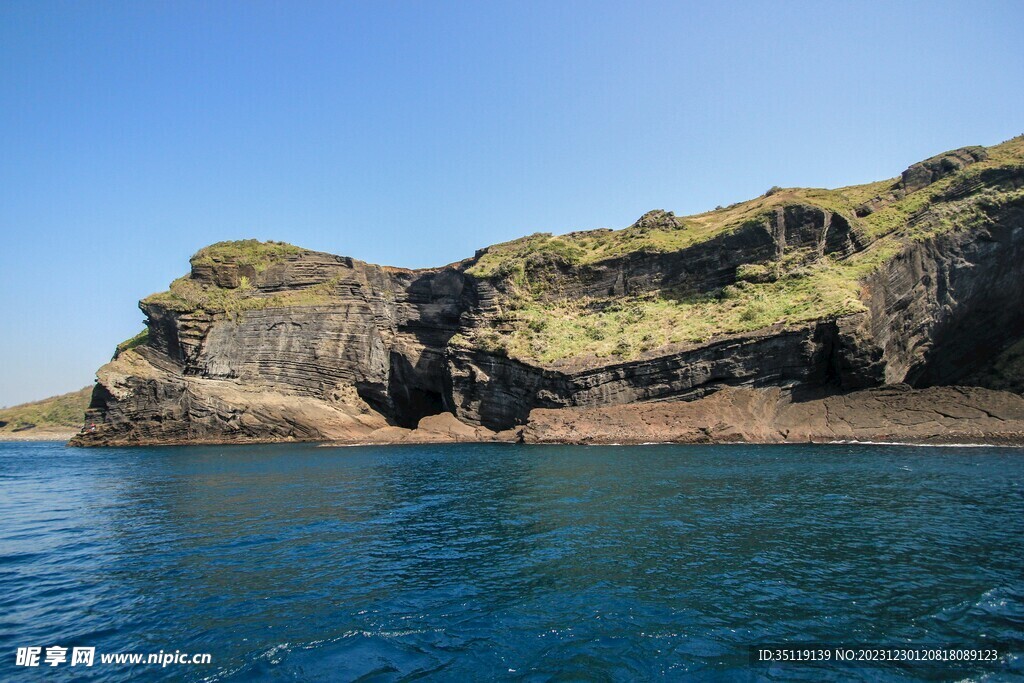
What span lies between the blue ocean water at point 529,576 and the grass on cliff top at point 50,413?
13254cm

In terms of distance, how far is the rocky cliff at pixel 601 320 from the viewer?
4841cm

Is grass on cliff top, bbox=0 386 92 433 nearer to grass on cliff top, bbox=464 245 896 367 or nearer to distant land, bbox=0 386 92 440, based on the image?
distant land, bbox=0 386 92 440

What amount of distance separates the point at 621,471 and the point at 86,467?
36.7 metres

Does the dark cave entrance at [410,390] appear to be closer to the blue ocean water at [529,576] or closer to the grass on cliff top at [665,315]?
the grass on cliff top at [665,315]

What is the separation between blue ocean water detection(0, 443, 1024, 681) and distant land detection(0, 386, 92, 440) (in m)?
123

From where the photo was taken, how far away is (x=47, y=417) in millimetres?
135000

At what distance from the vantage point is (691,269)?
205ft

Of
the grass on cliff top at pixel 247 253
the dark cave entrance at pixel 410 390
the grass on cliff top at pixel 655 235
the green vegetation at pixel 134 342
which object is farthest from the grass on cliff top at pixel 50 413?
the grass on cliff top at pixel 655 235

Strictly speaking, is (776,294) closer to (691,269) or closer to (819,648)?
(691,269)

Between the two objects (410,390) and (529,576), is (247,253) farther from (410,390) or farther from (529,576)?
(529,576)

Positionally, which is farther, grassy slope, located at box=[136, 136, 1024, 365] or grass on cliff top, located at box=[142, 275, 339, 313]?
grass on cliff top, located at box=[142, 275, 339, 313]

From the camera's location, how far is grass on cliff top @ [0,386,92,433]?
13105 centimetres

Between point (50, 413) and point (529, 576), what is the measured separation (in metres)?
166

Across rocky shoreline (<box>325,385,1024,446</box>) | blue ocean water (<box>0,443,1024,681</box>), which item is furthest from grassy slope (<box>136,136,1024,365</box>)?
blue ocean water (<box>0,443,1024,681</box>)
